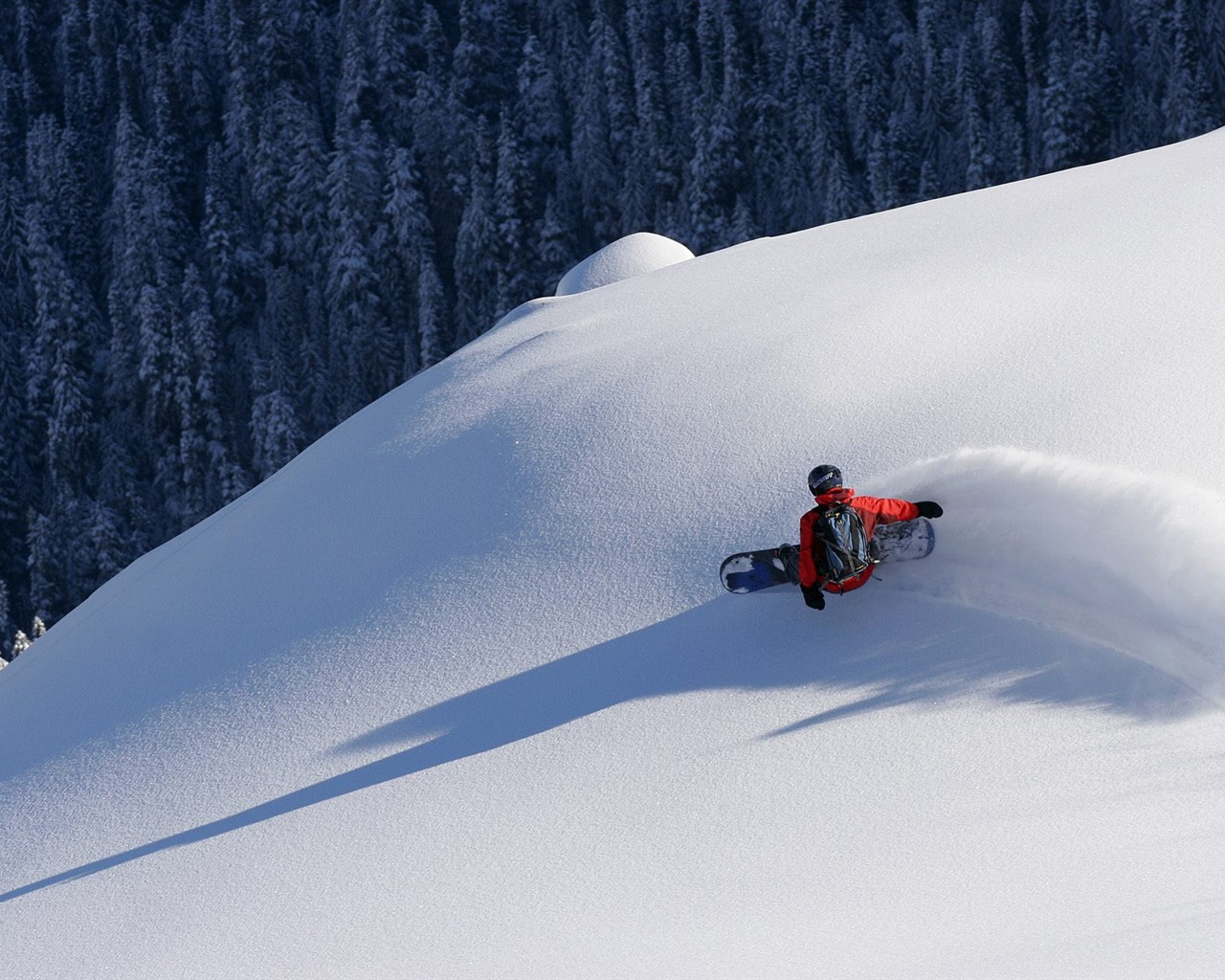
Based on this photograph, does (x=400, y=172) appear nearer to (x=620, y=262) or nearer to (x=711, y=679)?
(x=620, y=262)

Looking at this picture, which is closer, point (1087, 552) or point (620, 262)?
point (1087, 552)

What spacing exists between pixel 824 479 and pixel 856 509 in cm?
27

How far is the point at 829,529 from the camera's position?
27.5 feet

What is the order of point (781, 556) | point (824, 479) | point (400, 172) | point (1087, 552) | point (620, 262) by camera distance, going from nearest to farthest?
point (1087, 552), point (824, 479), point (781, 556), point (620, 262), point (400, 172)

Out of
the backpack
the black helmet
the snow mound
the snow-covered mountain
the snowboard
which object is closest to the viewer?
the snow-covered mountain

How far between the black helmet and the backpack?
13 centimetres

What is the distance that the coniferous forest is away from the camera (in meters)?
49.6

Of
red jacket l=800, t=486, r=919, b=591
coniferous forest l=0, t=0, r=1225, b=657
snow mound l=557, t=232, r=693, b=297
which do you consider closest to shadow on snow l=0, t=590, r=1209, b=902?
red jacket l=800, t=486, r=919, b=591

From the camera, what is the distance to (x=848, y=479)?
9625mm

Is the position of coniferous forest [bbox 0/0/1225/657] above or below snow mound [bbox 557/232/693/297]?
above

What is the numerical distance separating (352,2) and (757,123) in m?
21.8

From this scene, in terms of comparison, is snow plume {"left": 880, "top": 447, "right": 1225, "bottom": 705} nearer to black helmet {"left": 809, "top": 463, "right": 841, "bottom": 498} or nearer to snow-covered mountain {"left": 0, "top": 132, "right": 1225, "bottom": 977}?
snow-covered mountain {"left": 0, "top": 132, "right": 1225, "bottom": 977}

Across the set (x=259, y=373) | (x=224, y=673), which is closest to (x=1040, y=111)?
(x=259, y=373)

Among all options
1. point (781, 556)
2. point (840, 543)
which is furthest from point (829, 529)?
point (781, 556)
